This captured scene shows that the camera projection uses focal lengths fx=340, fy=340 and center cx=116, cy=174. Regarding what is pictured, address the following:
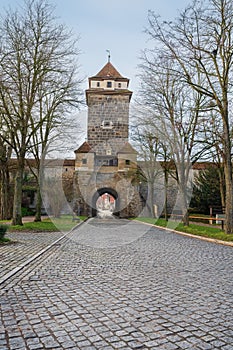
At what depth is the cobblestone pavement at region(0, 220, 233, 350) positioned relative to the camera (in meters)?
3.23

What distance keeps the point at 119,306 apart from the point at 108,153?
1219 inches

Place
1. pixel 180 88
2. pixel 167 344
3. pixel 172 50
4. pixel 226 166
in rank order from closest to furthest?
1. pixel 167 344
2. pixel 226 166
3. pixel 172 50
4. pixel 180 88

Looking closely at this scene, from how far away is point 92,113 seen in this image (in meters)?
36.3

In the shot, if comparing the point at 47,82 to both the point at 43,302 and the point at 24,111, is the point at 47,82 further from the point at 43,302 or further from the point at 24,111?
the point at 43,302

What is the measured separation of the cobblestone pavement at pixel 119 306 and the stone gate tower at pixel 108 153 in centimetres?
2253

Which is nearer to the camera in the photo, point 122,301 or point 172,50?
point 122,301

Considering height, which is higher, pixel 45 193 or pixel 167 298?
pixel 45 193

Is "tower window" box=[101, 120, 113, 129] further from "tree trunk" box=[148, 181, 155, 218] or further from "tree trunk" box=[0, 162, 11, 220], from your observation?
"tree trunk" box=[0, 162, 11, 220]

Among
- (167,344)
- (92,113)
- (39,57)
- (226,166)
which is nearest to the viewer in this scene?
(167,344)

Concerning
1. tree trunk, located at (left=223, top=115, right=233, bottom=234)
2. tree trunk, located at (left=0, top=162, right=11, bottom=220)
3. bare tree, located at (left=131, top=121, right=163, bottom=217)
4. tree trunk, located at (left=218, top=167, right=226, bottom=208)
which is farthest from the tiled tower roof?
tree trunk, located at (left=223, top=115, right=233, bottom=234)

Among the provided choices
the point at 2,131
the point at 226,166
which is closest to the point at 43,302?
the point at 226,166

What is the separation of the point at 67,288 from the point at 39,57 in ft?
41.6

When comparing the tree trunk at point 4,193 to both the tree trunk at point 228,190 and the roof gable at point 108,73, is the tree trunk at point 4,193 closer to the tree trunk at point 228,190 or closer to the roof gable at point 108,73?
the tree trunk at point 228,190

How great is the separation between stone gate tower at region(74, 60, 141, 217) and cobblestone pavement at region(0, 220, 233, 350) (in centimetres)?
2253
